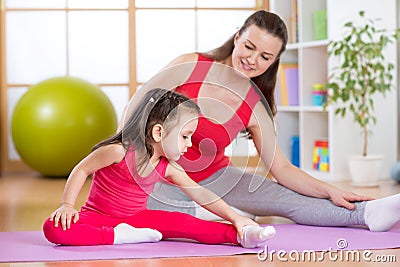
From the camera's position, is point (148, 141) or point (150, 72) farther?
point (150, 72)

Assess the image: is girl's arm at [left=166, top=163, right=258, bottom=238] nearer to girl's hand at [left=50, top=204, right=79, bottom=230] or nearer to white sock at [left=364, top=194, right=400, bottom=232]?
girl's hand at [left=50, top=204, right=79, bottom=230]

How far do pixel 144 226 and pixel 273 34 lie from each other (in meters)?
0.73

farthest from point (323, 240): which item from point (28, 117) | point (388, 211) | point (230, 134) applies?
point (28, 117)

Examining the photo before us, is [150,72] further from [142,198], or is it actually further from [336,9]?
[142,198]

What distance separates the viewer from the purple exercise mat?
7.28 feet

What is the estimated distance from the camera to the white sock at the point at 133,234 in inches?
94.6

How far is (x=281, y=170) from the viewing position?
280 cm

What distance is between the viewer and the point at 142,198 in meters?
2.51

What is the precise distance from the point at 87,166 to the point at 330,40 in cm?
243

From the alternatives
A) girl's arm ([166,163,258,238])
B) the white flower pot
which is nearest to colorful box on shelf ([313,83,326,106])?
the white flower pot

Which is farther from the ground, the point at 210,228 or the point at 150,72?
the point at 150,72

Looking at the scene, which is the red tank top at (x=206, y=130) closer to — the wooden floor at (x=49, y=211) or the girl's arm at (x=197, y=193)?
the girl's arm at (x=197, y=193)

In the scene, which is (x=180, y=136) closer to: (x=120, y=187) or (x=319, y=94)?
(x=120, y=187)

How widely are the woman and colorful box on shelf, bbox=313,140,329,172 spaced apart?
1.87m
